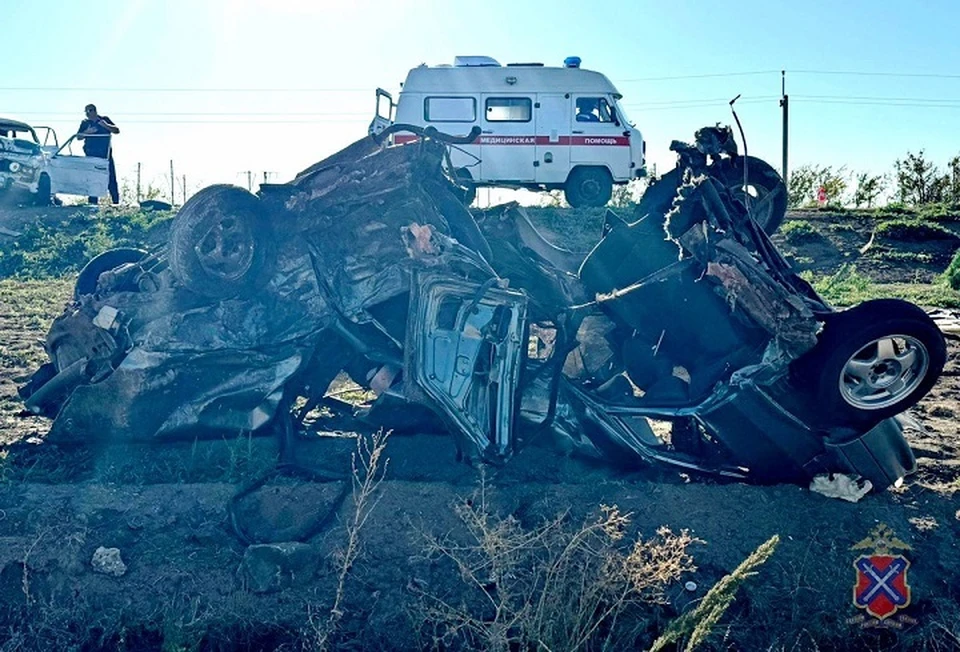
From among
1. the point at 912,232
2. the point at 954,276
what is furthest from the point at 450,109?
the point at 912,232

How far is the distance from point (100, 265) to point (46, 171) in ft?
44.3

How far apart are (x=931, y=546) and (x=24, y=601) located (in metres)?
4.15

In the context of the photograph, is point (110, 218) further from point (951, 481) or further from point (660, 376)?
point (951, 481)

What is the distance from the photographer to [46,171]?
17.8 m

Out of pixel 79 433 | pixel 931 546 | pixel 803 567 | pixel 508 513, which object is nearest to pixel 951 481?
pixel 931 546

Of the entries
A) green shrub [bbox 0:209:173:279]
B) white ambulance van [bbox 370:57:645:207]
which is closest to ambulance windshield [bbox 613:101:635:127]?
white ambulance van [bbox 370:57:645:207]

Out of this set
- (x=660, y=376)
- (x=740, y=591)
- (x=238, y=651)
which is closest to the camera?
(x=238, y=651)

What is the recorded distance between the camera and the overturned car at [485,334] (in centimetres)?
418

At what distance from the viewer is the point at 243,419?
4906 millimetres

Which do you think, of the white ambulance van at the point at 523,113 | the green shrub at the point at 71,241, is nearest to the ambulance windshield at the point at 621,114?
the white ambulance van at the point at 523,113

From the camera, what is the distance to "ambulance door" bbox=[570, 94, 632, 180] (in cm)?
1532

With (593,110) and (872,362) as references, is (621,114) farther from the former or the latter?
(872,362)

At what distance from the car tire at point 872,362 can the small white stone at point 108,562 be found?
3.45 meters

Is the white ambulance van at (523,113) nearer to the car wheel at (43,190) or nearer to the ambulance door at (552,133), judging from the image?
the ambulance door at (552,133)
